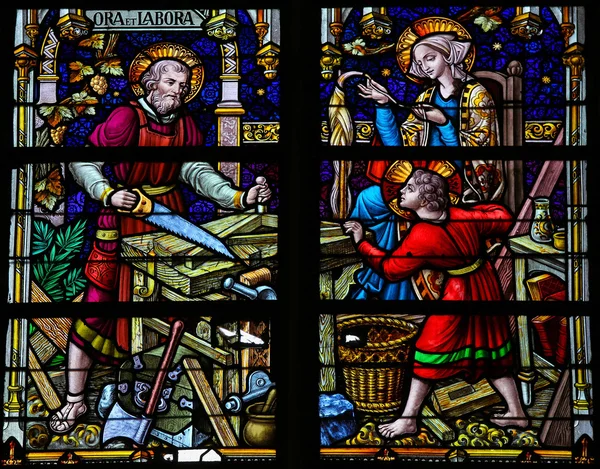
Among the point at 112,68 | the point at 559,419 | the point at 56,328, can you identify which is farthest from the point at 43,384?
Result: the point at 559,419

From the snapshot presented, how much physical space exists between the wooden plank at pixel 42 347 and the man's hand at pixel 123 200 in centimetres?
91

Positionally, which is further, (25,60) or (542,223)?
(25,60)

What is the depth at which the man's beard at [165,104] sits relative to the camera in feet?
32.0

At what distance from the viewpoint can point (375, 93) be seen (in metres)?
9.76

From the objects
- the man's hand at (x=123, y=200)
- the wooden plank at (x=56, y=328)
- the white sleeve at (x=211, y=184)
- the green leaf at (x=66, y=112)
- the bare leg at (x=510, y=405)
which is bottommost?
the bare leg at (x=510, y=405)

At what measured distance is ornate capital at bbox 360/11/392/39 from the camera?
989 centimetres

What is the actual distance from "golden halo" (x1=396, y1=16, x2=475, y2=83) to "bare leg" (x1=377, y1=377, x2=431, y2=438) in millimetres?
1929

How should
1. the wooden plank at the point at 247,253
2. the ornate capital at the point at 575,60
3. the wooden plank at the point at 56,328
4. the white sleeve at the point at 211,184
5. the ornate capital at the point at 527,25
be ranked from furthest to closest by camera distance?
1. the ornate capital at the point at 527,25
2. the ornate capital at the point at 575,60
3. the white sleeve at the point at 211,184
4. the wooden plank at the point at 247,253
5. the wooden plank at the point at 56,328

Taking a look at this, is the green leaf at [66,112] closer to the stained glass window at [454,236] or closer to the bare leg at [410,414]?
the stained glass window at [454,236]

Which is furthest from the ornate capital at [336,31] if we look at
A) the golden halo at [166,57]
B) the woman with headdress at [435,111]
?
the golden halo at [166,57]

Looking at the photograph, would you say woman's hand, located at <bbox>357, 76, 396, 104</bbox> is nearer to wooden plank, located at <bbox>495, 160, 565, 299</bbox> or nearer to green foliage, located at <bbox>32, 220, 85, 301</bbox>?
wooden plank, located at <bbox>495, 160, 565, 299</bbox>

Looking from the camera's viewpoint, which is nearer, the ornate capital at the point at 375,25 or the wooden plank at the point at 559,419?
the wooden plank at the point at 559,419

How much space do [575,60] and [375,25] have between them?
126 centimetres

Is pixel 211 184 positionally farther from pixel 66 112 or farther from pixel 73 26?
pixel 73 26
